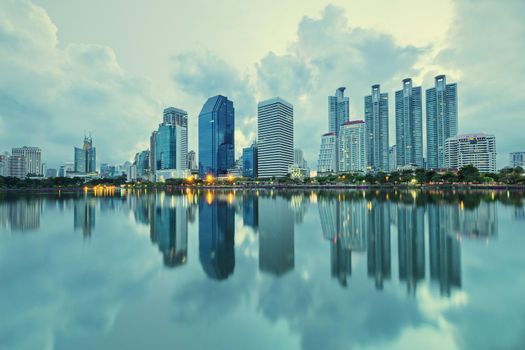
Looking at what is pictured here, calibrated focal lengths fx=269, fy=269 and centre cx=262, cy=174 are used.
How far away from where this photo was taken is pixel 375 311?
8.54 metres

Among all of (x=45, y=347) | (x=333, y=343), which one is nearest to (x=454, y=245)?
(x=333, y=343)

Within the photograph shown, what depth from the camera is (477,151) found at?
16075cm

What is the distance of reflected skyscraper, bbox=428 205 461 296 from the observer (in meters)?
10.8

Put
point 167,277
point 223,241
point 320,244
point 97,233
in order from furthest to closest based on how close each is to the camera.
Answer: point 97,233 < point 223,241 < point 320,244 < point 167,277

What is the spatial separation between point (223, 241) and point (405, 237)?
12215mm

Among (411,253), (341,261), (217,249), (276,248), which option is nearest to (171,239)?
(217,249)

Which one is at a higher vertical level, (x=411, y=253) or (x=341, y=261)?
(x=411, y=253)

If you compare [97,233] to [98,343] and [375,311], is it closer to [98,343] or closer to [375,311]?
[98,343]

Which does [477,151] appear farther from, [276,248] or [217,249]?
[217,249]

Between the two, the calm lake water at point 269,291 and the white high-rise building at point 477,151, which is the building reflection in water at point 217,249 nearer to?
the calm lake water at point 269,291

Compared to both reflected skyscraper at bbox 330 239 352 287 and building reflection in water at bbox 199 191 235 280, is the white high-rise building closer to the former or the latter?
reflected skyscraper at bbox 330 239 352 287

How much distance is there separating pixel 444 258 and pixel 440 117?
215150mm

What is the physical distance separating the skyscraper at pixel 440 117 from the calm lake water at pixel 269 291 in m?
205

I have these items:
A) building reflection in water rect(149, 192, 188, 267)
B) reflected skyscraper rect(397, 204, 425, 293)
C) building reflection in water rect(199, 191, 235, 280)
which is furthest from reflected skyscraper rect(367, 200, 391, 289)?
building reflection in water rect(149, 192, 188, 267)
